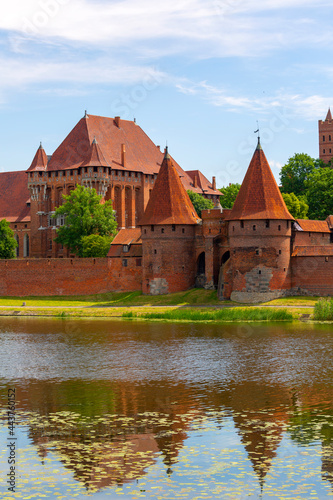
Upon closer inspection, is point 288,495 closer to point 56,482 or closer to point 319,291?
point 56,482

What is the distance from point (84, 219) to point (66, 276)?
10103 millimetres

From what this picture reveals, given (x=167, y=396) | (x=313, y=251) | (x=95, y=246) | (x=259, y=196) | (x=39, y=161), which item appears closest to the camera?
(x=167, y=396)

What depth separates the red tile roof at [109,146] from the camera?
8138 cm

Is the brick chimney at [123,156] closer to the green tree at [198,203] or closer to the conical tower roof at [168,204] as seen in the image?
the green tree at [198,203]

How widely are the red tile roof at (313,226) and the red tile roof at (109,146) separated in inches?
1070

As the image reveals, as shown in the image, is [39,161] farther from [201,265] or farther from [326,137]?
[326,137]

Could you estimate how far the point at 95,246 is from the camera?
211ft

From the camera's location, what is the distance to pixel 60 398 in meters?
22.7

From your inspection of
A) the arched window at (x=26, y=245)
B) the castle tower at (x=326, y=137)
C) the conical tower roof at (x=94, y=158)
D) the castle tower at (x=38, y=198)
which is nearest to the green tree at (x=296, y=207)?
the conical tower roof at (x=94, y=158)

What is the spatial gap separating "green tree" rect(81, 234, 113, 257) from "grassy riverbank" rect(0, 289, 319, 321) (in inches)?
240

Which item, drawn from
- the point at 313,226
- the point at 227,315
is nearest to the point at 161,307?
the point at 227,315

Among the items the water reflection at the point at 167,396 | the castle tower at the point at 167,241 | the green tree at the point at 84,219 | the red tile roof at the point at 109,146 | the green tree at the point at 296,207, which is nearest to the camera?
the water reflection at the point at 167,396

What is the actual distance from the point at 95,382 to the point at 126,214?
60.1m

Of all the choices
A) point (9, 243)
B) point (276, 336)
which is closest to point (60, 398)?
point (276, 336)
